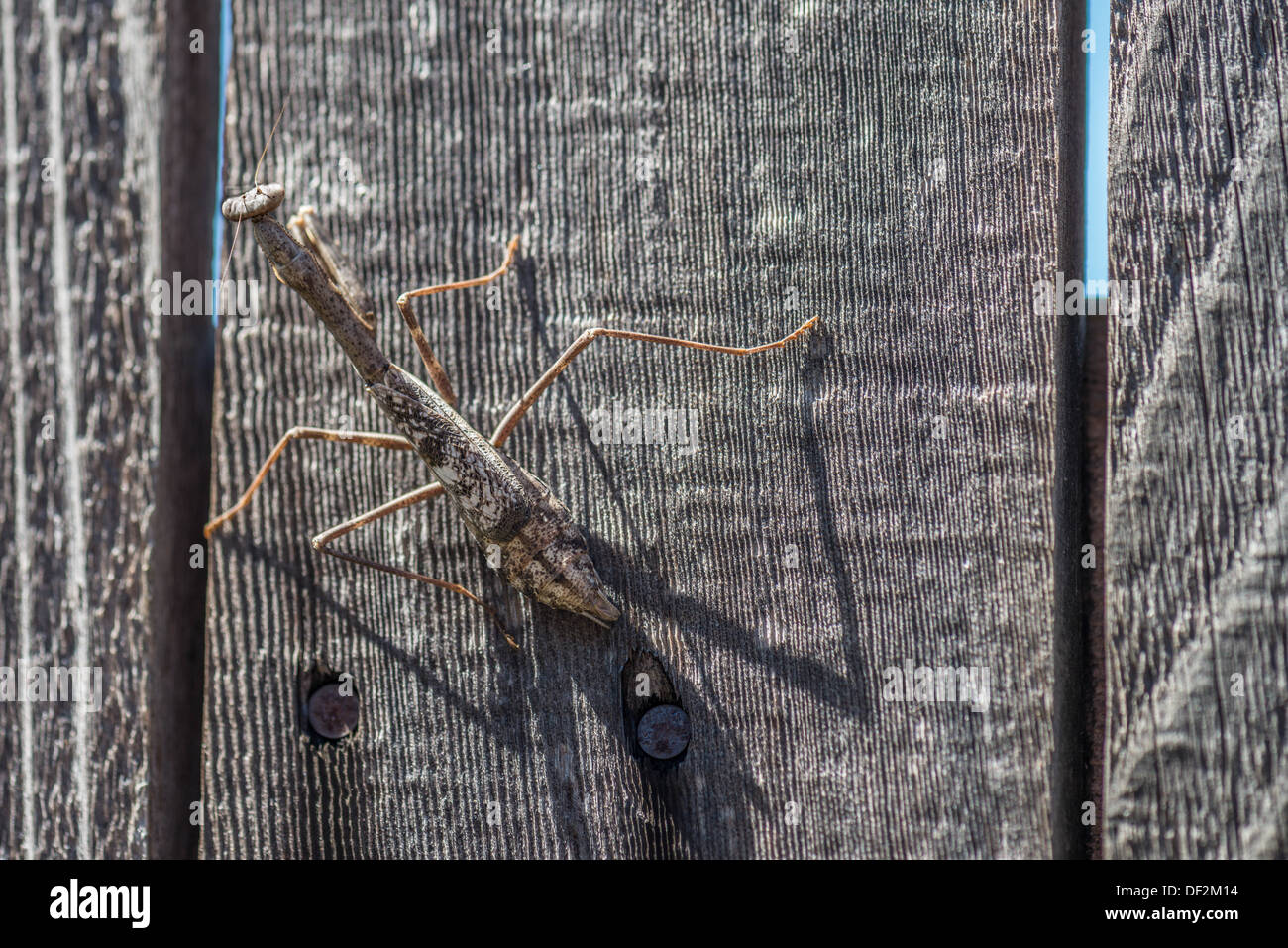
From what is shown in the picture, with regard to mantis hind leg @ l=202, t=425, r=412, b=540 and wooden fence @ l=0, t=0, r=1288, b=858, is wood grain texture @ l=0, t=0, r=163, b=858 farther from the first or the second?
mantis hind leg @ l=202, t=425, r=412, b=540

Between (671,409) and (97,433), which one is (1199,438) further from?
(97,433)

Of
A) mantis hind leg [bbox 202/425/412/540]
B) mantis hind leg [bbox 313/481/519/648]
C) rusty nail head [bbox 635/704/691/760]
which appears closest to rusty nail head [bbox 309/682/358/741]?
mantis hind leg [bbox 313/481/519/648]

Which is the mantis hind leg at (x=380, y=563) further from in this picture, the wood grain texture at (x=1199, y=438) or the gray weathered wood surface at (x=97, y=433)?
the wood grain texture at (x=1199, y=438)

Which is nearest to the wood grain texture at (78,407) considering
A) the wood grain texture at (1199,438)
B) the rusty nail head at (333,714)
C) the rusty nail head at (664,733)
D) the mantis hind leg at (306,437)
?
the mantis hind leg at (306,437)

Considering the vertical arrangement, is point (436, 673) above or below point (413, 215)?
below

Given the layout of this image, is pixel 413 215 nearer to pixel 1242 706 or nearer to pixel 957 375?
pixel 957 375
